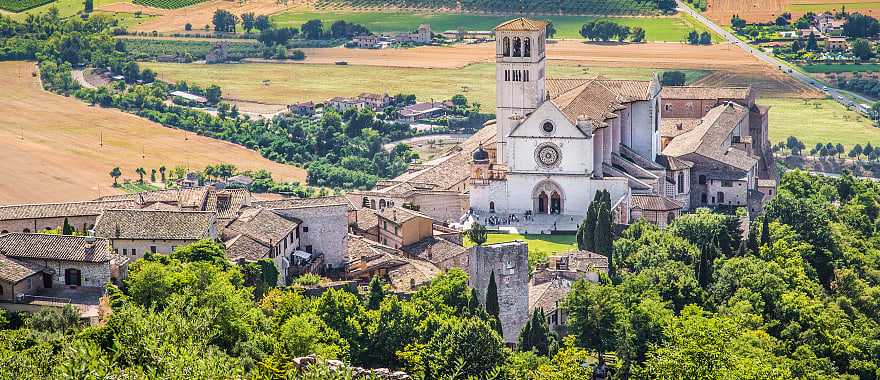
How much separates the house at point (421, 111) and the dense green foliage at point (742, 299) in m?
56.9

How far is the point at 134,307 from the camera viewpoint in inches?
2530

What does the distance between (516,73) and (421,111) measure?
5412 centimetres

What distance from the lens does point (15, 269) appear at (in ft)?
229

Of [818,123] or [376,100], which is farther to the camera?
[376,100]

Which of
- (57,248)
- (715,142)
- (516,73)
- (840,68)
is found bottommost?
(840,68)

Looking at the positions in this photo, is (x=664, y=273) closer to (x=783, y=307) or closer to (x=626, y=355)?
(x=783, y=307)

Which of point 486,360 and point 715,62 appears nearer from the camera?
point 486,360

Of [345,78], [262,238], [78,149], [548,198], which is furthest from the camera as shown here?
[345,78]

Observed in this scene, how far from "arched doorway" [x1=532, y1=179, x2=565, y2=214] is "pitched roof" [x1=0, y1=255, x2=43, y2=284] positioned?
38.3m

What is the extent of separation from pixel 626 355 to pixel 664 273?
37.6 feet

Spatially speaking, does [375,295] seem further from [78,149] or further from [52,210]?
[78,149]

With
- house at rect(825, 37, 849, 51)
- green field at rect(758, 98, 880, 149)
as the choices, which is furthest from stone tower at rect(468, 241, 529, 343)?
house at rect(825, 37, 849, 51)

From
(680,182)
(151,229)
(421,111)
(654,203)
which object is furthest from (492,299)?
(421,111)

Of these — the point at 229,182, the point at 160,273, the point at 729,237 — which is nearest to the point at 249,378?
the point at 160,273
